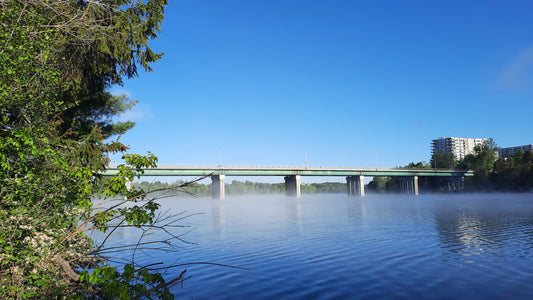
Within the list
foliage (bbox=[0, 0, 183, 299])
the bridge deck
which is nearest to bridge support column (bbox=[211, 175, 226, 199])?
the bridge deck

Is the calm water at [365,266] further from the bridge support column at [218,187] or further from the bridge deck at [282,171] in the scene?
the bridge support column at [218,187]

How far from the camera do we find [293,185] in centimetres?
11612

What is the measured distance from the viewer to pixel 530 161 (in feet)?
367

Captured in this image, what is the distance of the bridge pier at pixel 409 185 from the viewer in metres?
139

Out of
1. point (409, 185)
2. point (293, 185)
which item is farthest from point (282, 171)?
point (409, 185)

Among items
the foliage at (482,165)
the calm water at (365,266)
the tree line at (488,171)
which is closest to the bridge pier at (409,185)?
the tree line at (488,171)

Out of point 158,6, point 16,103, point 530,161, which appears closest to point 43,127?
point 16,103

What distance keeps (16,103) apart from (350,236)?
62.5 feet

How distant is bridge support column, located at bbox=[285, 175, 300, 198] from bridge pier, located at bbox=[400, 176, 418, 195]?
189ft

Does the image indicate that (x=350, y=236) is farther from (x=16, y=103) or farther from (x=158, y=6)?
(x=16, y=103)

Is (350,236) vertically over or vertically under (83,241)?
under

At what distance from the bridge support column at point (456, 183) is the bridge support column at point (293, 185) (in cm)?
7880

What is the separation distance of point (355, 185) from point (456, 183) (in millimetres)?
51981

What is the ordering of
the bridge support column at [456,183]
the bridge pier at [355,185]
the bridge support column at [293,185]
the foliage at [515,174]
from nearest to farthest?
the foliage at [515,174], the bridge support column at [293,185], the bridge pier at [355,185], the bridge support column at [456,183]
